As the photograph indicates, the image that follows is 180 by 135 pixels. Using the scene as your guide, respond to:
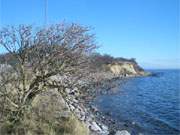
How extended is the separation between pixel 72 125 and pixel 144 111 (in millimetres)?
15948

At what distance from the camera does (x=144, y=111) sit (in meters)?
29.2

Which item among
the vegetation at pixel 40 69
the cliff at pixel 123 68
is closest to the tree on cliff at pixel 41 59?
the vegetation at pixel 40 69

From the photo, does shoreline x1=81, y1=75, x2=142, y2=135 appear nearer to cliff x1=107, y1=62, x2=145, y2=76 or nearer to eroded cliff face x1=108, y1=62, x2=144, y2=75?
cliff x1=107, y1=62, x2=145, y2=76

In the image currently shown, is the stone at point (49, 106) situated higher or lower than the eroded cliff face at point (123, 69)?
lower

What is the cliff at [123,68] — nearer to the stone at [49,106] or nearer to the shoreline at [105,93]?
the shoreline at [105,93]

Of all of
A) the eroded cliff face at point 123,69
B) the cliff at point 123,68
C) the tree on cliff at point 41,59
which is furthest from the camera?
the eroded cliff face at point 123,69

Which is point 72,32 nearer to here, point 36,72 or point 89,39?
point 89,39

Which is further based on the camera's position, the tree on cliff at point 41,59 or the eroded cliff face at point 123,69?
the eroded cliff face at point 123,69

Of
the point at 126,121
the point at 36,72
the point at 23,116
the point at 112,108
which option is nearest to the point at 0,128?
the point at 23,116

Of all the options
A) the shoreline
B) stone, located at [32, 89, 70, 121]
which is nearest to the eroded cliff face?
the shoreline

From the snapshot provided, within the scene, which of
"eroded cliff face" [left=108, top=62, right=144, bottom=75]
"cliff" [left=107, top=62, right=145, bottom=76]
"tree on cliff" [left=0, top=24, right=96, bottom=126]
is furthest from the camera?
"eroded cliff face" [left=108, top=62, right=144, bottom=75]

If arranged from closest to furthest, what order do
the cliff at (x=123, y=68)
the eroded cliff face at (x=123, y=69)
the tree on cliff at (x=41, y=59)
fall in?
1. the tree on cliff at (x=41, y=59)
2. the cliff at (x=123, y=68)
3. the eroded cliff face at (x=123, y=69)

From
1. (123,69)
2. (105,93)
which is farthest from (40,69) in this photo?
(123,69)

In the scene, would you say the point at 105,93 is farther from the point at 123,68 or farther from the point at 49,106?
the point at 123,68
